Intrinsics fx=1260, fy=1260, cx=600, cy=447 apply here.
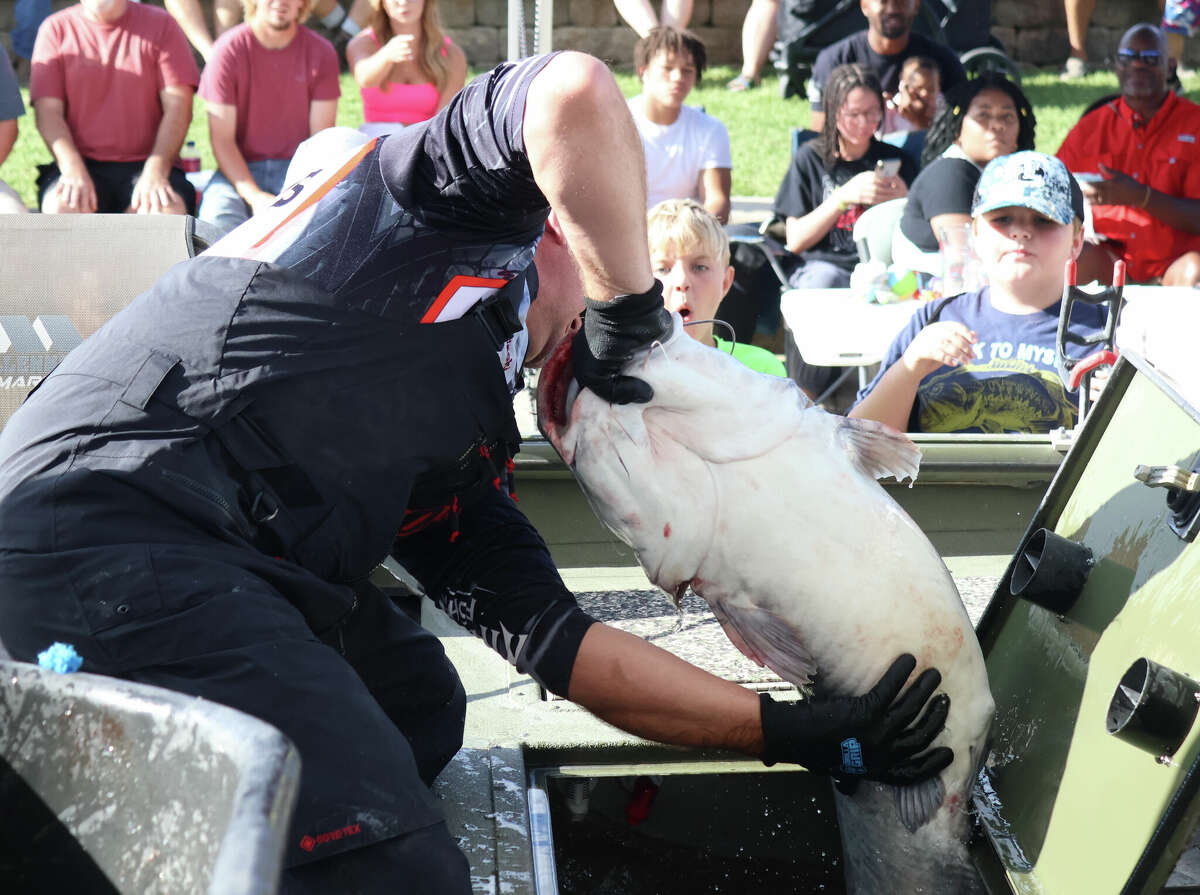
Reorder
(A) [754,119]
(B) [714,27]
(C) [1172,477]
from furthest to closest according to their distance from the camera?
(B) [714,27] < (A) [754,119] < (C) [1172,477]

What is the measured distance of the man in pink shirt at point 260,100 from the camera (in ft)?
19.8

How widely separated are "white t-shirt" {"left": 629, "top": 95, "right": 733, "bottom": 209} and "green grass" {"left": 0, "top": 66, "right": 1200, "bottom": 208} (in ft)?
→ 8.62

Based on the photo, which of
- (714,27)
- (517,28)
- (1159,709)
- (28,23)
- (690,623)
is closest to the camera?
(1159,709)

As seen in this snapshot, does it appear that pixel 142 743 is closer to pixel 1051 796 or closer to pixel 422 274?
pixel 422 274

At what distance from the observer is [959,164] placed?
214 inches

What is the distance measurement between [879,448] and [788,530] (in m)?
0.22

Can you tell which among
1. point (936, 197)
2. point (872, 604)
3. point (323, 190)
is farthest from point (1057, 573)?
point (936, 197)

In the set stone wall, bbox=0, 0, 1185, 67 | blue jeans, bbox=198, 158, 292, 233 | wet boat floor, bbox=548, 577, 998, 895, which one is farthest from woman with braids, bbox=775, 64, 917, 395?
stone wall, bbox=0, 0, 1185, 67

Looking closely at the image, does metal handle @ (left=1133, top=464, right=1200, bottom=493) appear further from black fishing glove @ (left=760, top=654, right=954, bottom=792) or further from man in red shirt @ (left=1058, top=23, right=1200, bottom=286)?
man in red shirt @ (left=1058, top=23, right=1200, bottom=286)

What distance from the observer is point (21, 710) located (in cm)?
120

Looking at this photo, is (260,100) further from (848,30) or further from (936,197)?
(848,30)

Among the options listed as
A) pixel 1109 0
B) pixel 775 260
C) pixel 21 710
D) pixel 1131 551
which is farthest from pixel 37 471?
pixel 1109 0

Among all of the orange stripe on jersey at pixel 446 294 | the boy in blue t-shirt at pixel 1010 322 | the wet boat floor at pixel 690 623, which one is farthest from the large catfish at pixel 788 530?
the boy in blue t-shirt at pixel 1010 322

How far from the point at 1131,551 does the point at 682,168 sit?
183 inches
